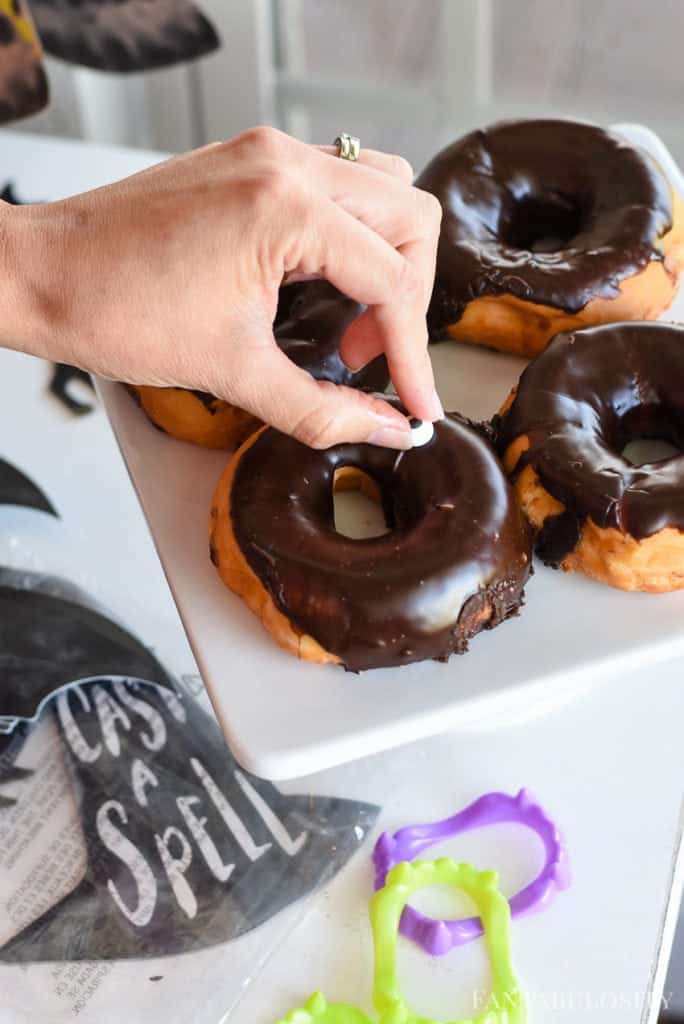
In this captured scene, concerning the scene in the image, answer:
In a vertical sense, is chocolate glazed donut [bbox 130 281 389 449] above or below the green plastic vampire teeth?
above

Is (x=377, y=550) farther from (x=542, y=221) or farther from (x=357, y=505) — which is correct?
(x=542, y=221)

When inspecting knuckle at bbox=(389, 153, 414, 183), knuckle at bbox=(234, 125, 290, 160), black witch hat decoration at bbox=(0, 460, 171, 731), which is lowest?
black witch hat decoration at bbox=(0, 460, 171, 731)

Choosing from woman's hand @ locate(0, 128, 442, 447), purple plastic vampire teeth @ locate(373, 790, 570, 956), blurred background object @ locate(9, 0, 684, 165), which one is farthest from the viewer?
blurred background object @ locate(9, 0, 684, 165)

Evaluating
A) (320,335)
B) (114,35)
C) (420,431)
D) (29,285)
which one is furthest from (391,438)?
(114,35)

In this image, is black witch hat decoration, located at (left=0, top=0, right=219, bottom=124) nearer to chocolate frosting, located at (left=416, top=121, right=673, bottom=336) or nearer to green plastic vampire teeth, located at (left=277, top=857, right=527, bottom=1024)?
chocolate frosting, located at (left=416, top=121, right=673, bottom=336)

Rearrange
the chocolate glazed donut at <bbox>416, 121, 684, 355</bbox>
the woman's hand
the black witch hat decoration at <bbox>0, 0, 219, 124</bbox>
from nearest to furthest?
the woman's hand → the chocolate glazed donut at <bbox>416, 121, 684, 355</bbox> → the black witch hat decoration at <bbox>0, 0, 219, 124</bbox>

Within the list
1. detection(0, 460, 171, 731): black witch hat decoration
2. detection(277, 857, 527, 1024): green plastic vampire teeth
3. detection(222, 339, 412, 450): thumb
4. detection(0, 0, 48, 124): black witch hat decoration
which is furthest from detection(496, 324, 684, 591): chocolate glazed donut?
detection(0, 0, 48, 124): black witch hat decoration

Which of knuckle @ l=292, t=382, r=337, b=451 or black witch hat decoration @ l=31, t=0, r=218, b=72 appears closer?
knuckle @ l=292, t=382, r=337, b=451
